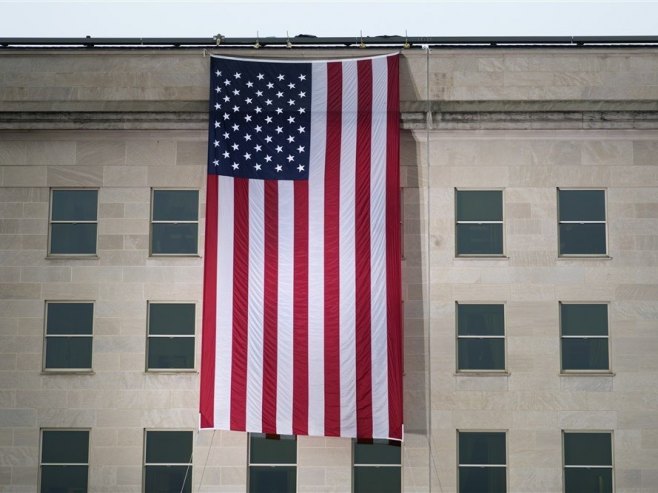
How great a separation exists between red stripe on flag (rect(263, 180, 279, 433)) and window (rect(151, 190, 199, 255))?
2.38m

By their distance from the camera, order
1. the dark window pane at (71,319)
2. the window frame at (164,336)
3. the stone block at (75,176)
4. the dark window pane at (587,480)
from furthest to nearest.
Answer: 1. the stone block at (75,176)
2. the dark window pane at (71,319)
3. the window frame at (164,336)
4. the dark window pane at (587,480)

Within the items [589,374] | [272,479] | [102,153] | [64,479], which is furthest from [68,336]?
[589,374]

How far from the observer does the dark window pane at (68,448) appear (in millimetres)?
28484

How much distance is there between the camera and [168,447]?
93.3 feet

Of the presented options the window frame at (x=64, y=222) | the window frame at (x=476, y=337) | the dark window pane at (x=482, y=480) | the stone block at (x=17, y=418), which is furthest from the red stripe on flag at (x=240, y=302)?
the dark window pane at (x=482, y=480)

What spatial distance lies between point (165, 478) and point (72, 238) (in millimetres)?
7773

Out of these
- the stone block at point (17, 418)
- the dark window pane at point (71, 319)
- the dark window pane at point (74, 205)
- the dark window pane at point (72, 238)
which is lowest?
the stone block at point (17, 418)

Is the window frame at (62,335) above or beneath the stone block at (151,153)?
beneath

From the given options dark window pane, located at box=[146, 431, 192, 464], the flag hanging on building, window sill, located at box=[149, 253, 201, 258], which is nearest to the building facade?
dark window pane, located at box=[146, 431, 192, 464]

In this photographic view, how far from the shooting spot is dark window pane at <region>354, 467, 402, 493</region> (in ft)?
92.9

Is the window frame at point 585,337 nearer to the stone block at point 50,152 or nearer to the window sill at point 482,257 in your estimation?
the window sill at point 482,257

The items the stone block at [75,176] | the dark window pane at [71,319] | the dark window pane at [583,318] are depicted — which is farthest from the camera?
the stone block at [75,176]

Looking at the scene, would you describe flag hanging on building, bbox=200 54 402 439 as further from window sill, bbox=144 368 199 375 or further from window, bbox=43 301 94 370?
window, bbox=43 301 94 370

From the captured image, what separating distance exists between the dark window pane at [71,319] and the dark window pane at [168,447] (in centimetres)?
382
